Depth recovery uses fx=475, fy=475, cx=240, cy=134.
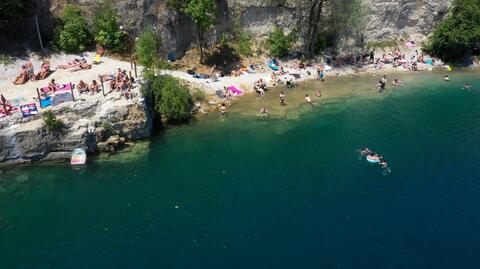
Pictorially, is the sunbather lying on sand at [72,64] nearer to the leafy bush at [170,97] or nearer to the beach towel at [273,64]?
the leafy bush at [170,97]

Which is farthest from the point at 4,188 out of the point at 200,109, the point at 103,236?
the point at 200,109

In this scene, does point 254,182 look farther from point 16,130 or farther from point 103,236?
point 16,130

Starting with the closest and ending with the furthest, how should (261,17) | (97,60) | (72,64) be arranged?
(72,64) < (97,60) < (261,17)

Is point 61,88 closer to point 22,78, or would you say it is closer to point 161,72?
point 22,78

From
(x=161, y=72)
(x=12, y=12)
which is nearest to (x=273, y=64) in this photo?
(x=161, y=72)

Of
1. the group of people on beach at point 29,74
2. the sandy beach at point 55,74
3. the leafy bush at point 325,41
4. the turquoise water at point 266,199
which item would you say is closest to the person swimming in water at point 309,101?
the turquoise water at point 266,199

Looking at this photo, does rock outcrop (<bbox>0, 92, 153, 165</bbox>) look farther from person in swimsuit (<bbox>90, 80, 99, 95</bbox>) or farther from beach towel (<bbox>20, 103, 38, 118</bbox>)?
person in swimsuit (<bbox>90, 80, 99, 95</bbox>)

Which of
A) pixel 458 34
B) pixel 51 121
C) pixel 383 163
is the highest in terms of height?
pixel 458 34
